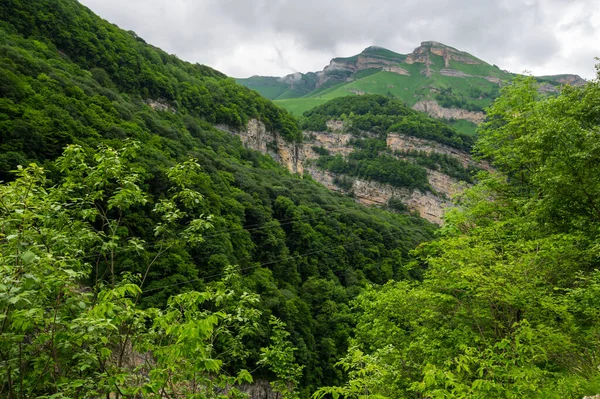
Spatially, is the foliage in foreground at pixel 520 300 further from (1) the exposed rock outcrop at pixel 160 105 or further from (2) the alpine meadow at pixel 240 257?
(1) the exposed rock outcrop at pixel 160 105

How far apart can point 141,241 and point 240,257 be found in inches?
920

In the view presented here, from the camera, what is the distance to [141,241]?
5.88m

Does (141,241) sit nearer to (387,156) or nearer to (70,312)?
(70,312)

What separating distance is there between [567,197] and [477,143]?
8.55m

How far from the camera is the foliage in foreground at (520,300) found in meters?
5.79

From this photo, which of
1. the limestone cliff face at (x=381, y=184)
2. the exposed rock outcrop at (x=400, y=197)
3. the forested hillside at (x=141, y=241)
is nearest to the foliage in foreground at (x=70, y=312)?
the forested hillside at (x=141, y=241)

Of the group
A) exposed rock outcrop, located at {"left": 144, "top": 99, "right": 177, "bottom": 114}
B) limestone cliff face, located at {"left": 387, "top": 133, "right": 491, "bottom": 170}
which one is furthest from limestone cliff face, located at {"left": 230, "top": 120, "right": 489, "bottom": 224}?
exposed rock outcrop, located at {"left": 144, "top": 99, "right": 177, "bottom": 114}

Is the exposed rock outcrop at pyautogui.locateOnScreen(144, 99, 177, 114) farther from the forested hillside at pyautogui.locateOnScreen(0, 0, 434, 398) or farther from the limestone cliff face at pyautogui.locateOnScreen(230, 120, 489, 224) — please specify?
the limestone cliff face at pyautogui.locateOnScreen(230, 120, 489, 224)

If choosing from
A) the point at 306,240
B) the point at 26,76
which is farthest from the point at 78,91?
the point at 306,240

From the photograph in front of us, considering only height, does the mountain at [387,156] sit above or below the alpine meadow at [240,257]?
above

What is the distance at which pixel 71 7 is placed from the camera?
50.7 meters

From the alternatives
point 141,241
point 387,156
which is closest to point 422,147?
point 387,156

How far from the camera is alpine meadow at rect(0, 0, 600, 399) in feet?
14.0

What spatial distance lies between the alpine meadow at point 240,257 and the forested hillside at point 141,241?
0.08m
